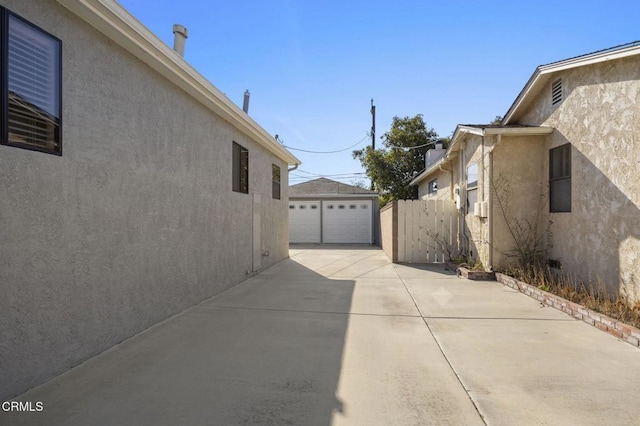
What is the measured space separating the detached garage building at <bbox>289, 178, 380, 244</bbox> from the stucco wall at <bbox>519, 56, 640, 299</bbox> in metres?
12.5

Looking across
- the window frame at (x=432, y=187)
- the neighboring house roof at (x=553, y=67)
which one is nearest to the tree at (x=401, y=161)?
the window frame at (x=432, y=187)

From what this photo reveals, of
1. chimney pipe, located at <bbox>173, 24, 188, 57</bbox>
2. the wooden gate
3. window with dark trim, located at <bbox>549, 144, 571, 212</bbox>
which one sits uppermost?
chimney pipe, located at <bbox>173, 24, 188, 57</bbox>

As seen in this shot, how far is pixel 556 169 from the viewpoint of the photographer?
7.80 meters

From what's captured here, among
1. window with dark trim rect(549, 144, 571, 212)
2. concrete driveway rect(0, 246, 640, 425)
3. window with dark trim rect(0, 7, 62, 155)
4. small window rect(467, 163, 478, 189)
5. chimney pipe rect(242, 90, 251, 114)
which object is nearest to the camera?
concrete driveway rect(0, 246, 640, 425)

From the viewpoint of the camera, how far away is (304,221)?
20203 millimetres

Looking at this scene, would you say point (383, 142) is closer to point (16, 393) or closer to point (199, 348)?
point (199, 348)

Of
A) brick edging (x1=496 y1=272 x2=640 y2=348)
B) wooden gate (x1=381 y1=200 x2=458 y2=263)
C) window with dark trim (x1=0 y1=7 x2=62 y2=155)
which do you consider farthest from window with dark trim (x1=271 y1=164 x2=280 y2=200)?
window with dark trim (x1=0 y1=7 x2=62 y2=155)

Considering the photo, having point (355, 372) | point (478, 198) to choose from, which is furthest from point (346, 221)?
point (355, 372)

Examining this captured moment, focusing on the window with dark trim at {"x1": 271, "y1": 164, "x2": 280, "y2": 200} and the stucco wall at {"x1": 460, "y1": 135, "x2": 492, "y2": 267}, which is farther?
the window with dark trim at {"x1": 271, "y1": 164, "x2": 280, "y2": 200}

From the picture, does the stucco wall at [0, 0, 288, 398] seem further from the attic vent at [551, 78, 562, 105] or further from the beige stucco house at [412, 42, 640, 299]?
the attic vent at [551, 78, 562, 105]

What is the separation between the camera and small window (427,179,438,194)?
1574cm

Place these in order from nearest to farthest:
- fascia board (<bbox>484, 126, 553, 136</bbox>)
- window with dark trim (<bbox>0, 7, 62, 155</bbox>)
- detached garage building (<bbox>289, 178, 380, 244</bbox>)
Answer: window with dark trim (<bbox>0, 7, 62, 155</bbox>), fascia board (<bbox>484, 126, 553, 136</bbox>), detached garage building (<bbox>289, 178, 380, 244</bbox>)

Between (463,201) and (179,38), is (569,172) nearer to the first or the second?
(463,201)

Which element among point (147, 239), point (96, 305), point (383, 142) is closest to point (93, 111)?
point (147, 239)
